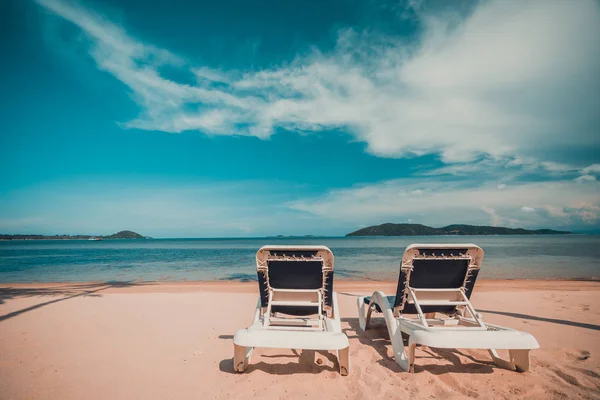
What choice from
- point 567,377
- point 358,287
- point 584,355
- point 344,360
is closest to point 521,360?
point 567,377

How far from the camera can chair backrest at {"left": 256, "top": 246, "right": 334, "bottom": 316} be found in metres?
4.00

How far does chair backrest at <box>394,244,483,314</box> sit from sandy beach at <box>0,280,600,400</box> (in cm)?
96

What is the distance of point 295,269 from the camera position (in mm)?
4078

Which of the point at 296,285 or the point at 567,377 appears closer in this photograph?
the point at 567,377

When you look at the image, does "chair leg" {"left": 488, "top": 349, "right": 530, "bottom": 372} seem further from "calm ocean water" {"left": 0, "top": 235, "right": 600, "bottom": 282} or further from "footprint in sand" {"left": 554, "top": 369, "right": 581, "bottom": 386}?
"calm ocean water" {"left": 0, "top": 235, "right": 600, "bottom": 282}

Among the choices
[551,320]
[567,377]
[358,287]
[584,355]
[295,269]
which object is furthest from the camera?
[358,287]

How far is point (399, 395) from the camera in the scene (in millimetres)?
3004

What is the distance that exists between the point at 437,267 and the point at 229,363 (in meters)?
3.03

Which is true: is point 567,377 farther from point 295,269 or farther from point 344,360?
point 295,269

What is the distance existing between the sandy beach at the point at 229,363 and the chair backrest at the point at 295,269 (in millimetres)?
941

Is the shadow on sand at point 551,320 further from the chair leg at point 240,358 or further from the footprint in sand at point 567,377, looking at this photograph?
the chair leg at point 240,358

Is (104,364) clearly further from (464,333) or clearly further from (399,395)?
(464,333)

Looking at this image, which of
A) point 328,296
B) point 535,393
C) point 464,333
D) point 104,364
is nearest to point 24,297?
point 104,364

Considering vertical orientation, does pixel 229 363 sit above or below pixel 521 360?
below
